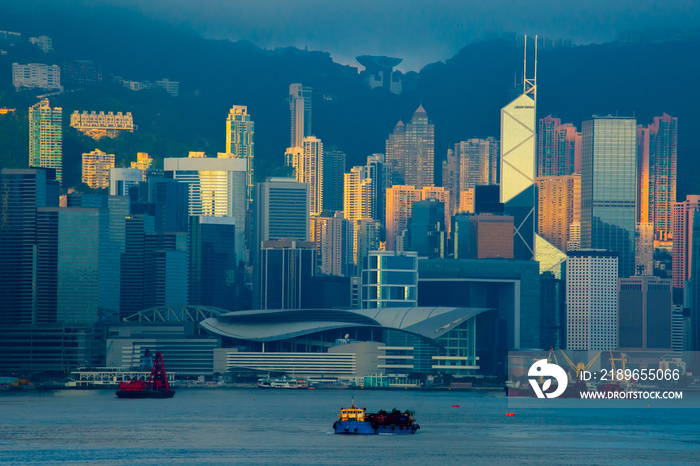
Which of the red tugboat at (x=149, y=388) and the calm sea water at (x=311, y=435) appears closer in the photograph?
the calm sea water at (x=311, y=435)

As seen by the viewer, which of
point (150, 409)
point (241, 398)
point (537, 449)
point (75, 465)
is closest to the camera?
point (75, 465)

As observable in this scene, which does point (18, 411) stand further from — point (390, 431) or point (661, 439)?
point (661, 439)

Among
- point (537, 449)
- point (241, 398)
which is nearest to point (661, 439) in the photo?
point (537, 449)

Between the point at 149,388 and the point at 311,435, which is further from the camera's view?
the point at 149,388

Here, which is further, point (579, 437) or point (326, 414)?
point (326, 414)

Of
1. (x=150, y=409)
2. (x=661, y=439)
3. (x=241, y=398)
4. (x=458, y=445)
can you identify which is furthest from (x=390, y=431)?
(x=241, y=398)

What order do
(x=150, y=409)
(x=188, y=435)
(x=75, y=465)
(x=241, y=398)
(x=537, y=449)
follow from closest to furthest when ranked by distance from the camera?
(x=75, y=465), (x=537, y=449), (x=188, y=435), (x=150, y=409), (x=241, y=398)

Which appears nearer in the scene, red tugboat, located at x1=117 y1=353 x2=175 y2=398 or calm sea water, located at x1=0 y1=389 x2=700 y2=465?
calm sea water, located at x1=0 y1=389 x2=700 y2=465

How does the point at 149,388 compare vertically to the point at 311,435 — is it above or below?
below
